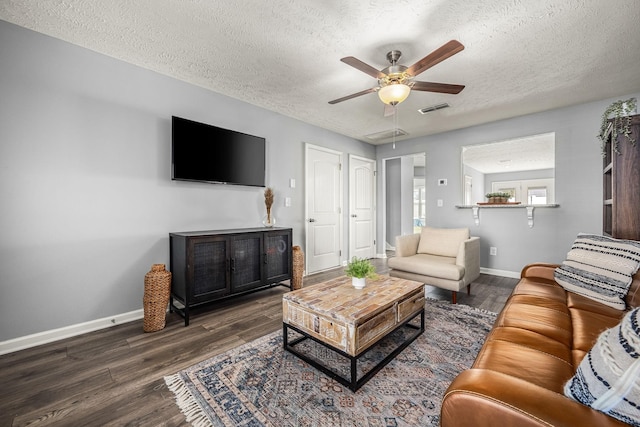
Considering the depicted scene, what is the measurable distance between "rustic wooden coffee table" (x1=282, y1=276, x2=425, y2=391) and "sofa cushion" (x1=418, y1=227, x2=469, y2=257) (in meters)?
1.53

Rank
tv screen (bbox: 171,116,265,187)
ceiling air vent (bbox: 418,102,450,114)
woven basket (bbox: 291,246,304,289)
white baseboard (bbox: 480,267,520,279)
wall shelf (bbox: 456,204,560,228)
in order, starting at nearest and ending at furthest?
tv screen (bbox: 171,116,265,187), woven basket (bbox: 291,246,304,289), ceiling air vent (bbox: 418,102,450,114), wall shelf (bbox: 456,204,560,228), white baseboard (bbox: 480,267,520,279)

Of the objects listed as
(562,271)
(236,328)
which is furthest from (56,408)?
(562,271)

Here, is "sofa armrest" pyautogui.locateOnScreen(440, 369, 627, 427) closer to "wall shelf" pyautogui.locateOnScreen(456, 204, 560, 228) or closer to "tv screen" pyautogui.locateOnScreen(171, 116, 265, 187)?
"tv screen" pyautogui.locateOnScreen(171, 116, 265, 187)

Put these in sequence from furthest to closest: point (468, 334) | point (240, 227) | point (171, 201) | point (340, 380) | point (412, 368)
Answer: point (240, 227), point (171, 201), point (468, 334), point (412, 368), point (340, 380)

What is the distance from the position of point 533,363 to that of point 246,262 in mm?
2447

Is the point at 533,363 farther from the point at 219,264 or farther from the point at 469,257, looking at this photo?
the point at 219,264

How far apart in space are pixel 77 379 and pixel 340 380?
165cm

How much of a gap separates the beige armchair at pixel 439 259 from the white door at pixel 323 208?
1.34 meters

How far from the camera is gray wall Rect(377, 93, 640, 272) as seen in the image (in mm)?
3439

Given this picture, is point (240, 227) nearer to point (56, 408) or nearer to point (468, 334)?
point (56, 408)

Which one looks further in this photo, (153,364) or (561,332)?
(153,364)

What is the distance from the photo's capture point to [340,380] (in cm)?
159

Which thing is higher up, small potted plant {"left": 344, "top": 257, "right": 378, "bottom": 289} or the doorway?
the doorway

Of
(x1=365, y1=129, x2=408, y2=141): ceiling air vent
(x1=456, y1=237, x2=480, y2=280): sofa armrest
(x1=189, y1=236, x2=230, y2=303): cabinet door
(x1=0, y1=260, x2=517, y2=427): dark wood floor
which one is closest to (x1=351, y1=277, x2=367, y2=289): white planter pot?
(x1=0, y1=260, x2=517, y2=427): dark wood floor
